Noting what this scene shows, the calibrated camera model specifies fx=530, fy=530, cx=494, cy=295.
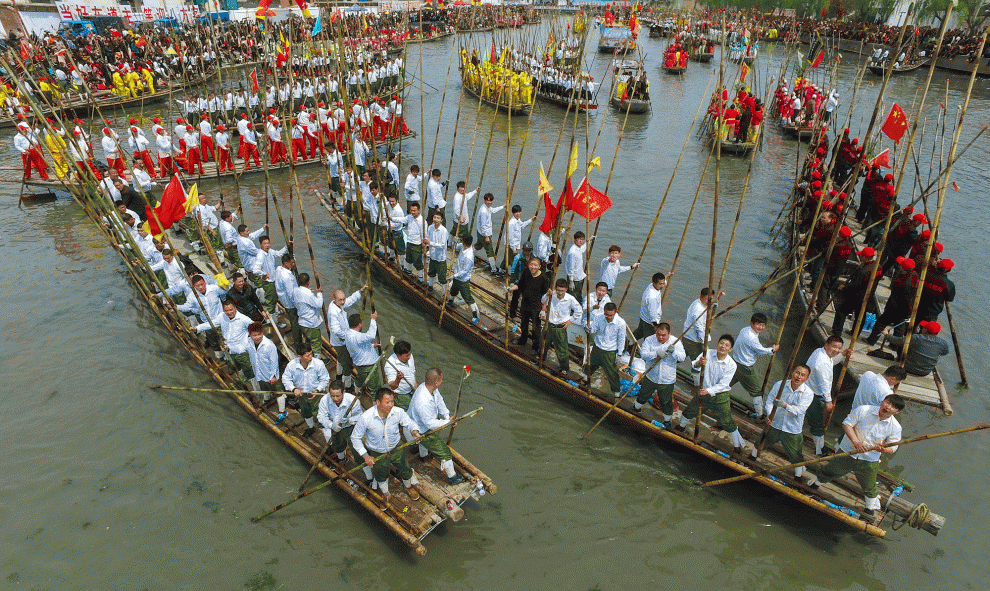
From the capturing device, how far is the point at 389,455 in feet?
20.2

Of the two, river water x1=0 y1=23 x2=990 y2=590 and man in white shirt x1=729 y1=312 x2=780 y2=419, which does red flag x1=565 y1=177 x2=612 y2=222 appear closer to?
man in white shirt x1=729 y1=312 x2=780 y2=419

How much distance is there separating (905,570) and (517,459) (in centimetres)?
496

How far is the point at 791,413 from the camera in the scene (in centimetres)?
635

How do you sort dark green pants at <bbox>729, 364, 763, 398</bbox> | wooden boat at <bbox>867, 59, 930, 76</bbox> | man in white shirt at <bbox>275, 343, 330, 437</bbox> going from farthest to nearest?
1. wooden boat at <bbox>867, 59, 930, 76</bbox>
2. dark green pants at <bbox>729, 364, 763, 398</bbox>
3. man in white shirt at <bbox>275, 343, 330, 437</bbox>

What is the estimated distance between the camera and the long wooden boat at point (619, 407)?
6301 millimetres

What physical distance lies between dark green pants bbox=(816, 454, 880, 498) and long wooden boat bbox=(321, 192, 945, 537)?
1.11 ft

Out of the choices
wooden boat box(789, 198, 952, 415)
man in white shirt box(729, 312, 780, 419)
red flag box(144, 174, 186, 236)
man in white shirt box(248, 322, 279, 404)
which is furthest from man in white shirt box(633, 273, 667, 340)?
red flag box(144, 174, 186, 236)

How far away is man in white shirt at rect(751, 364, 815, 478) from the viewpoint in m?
6.24

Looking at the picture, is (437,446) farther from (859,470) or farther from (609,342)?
(859,470)

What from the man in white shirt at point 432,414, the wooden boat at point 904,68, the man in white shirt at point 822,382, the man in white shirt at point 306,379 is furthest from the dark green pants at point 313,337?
the wooden boat at point 904,68

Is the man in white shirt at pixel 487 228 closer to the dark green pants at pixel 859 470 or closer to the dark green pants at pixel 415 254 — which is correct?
the dark green pants at pixel 415 254

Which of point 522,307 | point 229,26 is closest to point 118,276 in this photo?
point 522,307

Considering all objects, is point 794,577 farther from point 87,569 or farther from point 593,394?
point 87,569

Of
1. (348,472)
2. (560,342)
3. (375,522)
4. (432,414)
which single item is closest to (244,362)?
(348,472)
